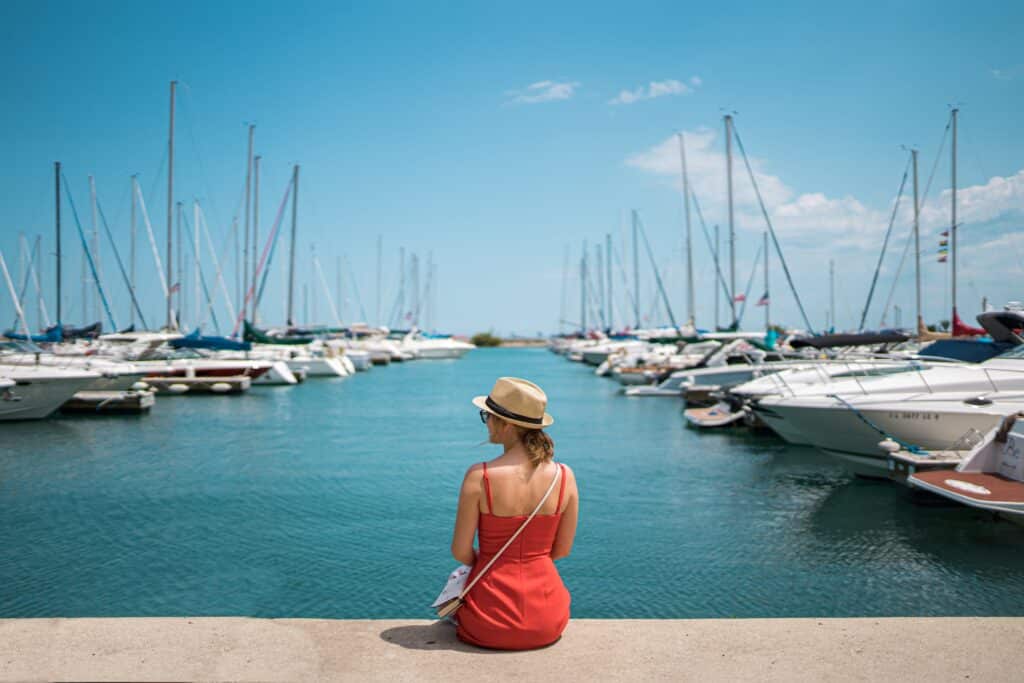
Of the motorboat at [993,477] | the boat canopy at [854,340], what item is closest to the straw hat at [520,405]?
the motorboat at [993,477]

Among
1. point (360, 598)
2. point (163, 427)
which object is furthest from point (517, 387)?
point (163, 427)

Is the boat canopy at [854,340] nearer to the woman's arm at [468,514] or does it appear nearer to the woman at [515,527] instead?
the woman at [515,527]

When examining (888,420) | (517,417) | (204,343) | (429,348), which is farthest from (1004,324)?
(429,348)

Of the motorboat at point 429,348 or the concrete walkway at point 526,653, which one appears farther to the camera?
the motorboat at point 429,348

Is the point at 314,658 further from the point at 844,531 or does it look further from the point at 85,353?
the point at 85,353

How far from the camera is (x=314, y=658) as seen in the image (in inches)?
172

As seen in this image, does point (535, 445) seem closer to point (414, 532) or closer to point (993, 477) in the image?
point (993, 477)

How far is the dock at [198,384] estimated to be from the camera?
42.3 meters

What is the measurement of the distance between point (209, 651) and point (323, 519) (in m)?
10.6

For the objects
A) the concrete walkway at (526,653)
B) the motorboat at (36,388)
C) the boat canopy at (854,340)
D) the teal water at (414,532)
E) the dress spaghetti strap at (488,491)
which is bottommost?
the teal water at (414,532)

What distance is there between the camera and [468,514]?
4719 mm

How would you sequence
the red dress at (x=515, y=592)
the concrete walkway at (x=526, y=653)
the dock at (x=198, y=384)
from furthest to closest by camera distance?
the dock at (x=198, y=384), the red dress at (x=515, y=592), the concrete walkway at (x=526, y=653)

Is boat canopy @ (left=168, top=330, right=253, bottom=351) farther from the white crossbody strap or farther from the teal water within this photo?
the white crossbody strap

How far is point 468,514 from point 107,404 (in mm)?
31073
